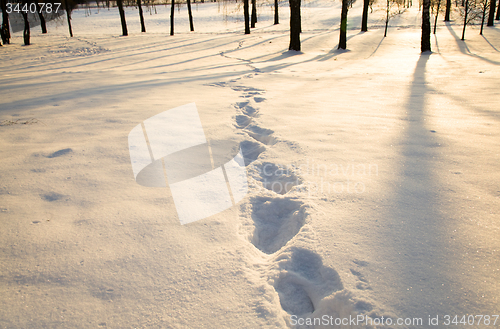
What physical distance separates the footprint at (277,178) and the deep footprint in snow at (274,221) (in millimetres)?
147

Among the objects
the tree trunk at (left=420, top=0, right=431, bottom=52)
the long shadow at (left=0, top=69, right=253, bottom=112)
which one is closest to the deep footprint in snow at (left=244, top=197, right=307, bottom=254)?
the long shadow at (left=0, top=69, right=253, bottom=112)

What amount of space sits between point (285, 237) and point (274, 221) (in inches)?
5.9

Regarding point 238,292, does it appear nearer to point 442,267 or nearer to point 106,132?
point 442,267

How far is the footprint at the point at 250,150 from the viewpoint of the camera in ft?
7.42

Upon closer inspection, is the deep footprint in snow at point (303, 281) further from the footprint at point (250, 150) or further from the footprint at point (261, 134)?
the footprint at point (261, 134)

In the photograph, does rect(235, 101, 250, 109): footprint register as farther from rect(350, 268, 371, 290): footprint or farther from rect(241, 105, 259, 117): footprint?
rect(350, 268, 371, 290): footprint

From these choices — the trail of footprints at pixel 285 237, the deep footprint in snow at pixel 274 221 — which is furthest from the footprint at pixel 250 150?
the deep footprint in snow at pixel 274 221

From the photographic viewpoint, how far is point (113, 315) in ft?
3.40

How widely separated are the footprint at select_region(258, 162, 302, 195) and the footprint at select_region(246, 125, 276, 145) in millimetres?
466

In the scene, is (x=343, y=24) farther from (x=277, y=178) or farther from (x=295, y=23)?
(x=277, y=178)

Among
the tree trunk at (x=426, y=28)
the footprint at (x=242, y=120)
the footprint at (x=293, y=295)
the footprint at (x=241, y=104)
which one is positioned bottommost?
the footprint at (x=293, y=295)

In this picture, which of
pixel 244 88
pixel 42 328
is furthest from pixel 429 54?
pixel 42 328

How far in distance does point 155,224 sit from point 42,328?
625mm

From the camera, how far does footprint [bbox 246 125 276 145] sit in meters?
2.55
